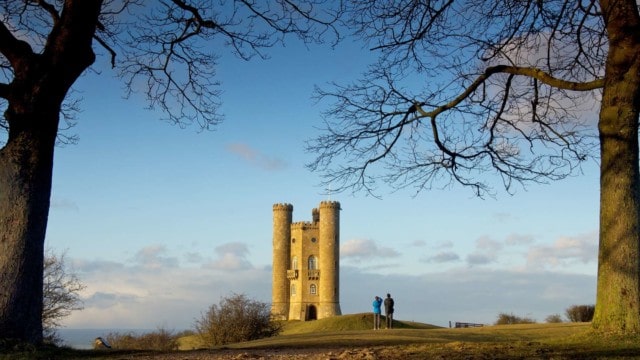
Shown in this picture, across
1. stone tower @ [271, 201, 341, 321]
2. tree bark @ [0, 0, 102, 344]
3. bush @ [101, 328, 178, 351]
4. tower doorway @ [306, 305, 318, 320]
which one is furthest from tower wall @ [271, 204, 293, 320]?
tree bark @ [0, 0, 102, 344]

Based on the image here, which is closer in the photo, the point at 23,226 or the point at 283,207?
the point at 23,226

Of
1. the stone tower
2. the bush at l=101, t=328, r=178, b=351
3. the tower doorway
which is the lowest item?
the bush at l=101, t=328, r=178, b=351

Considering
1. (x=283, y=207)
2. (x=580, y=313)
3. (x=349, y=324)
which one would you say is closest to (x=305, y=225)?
(x=283, y=207)

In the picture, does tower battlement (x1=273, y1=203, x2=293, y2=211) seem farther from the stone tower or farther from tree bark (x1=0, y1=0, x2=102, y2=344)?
tree bark (x1=0, y1=0, x2=102, y2=344)

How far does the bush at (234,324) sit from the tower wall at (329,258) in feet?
114

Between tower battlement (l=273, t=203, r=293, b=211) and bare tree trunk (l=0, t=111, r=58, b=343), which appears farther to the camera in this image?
tower battlement (l=273, t=203, r=293, b=211)

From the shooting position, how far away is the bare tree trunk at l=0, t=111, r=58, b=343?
1080cm

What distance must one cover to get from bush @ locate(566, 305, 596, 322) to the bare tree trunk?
3097cm

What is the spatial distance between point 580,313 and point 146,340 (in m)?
21.5

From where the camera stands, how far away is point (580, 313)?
121ft

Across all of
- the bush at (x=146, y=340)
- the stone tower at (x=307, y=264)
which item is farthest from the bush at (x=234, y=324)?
the stone tower at (x=307, y=264)

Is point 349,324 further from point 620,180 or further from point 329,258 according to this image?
point 620,180

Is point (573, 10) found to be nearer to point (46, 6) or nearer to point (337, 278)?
point (46, 6)

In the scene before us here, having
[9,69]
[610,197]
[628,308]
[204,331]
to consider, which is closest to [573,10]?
[610,197]
